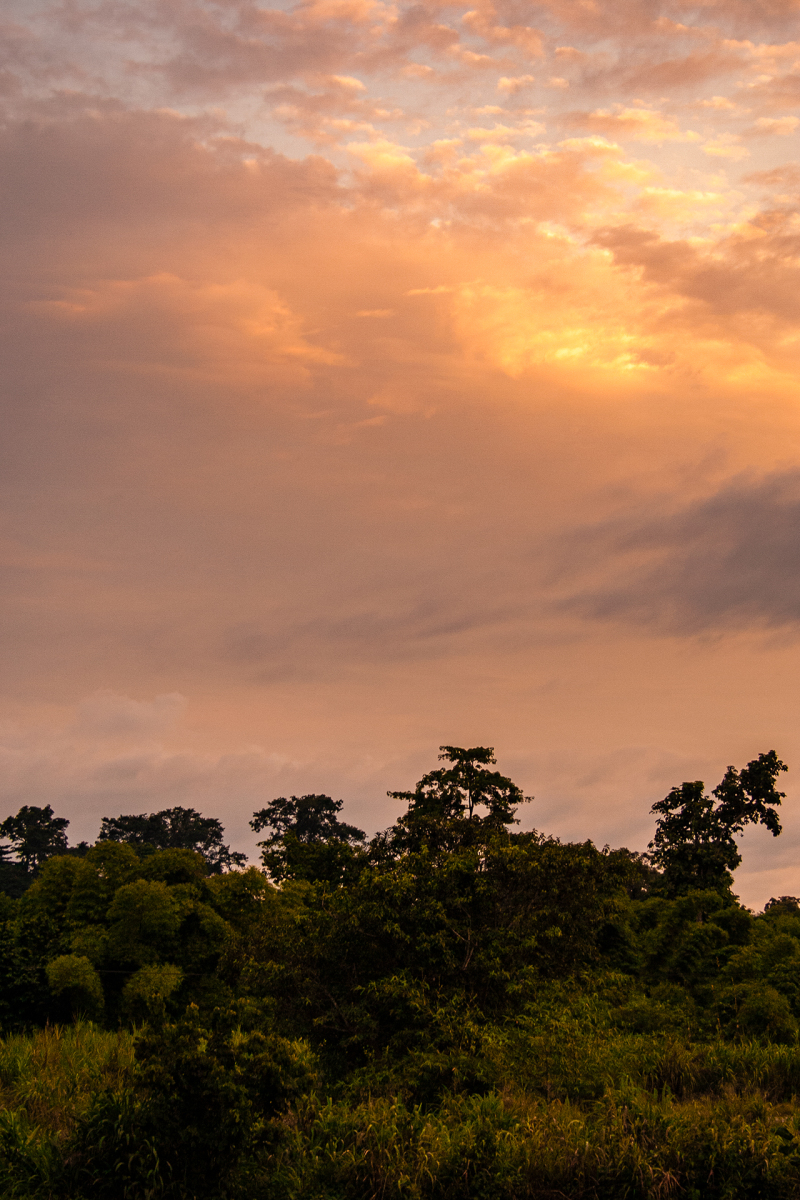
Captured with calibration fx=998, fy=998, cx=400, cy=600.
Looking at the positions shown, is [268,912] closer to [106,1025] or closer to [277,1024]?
[106,1025]

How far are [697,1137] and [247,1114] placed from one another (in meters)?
8.00

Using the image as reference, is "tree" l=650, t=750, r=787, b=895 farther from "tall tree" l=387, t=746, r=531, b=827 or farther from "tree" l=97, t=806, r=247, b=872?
"tree" l=97, t=806, r=247, b=872

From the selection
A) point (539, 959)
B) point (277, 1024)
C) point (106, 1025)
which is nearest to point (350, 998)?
point (277, 1024)

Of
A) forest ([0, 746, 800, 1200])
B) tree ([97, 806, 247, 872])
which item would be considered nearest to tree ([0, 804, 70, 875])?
tree ([97, 806, 247, 872])

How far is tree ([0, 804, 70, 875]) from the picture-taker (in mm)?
101188

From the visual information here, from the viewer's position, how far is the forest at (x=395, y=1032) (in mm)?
15445

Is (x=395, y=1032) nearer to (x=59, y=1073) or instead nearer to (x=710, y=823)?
(x=59, y=1073)

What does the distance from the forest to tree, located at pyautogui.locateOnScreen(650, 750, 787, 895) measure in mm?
6757

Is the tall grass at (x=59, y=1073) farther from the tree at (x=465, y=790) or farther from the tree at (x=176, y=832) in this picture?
the tree at (x=176, y=832)

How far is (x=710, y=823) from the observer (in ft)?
177

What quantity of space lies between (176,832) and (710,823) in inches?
2710

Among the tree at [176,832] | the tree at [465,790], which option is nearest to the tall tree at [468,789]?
the tree at [465,790]

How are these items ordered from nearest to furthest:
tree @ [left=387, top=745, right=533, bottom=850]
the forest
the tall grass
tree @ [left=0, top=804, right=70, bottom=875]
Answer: the forest, the tall grass, tree @ [left=387, top=745, right=533, bottom=850], tree @ [left=0, top=804, right=70, bottom=875]

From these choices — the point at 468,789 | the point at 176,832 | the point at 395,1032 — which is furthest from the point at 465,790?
the point at 176,832
